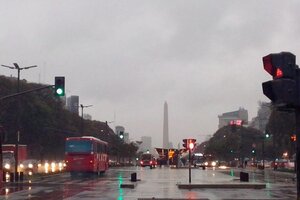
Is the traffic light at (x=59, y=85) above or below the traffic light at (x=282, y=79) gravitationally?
above

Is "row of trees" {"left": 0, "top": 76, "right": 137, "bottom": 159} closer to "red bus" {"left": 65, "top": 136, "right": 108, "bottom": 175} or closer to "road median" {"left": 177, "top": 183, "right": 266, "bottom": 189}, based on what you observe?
"red bus" {"left": 65, "top": 136, "right": 108, "bottom": 175}

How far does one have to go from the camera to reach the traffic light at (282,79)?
7611mm

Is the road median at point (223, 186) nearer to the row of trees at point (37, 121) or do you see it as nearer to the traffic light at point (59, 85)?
the traffic light at point (59, 85)

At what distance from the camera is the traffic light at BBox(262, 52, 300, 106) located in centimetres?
761

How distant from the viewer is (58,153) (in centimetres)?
9594

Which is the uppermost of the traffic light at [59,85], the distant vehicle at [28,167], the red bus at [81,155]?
the traffic light at [59,85]

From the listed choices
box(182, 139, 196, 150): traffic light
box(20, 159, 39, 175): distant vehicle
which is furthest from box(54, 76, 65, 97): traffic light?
box(20, 159, 39, 175): distant vehicle

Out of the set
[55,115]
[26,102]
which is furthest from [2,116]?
[55,115]

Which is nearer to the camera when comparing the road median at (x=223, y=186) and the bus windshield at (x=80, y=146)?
the road median at (x=223, y=186)

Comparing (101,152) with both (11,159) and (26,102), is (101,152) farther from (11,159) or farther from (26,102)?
(26,102)

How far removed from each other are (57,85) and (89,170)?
1923 cm

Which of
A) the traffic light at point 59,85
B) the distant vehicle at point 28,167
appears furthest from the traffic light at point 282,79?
the distant vehicle at point 28,167

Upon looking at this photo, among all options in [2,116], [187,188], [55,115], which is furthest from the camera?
[55,115]

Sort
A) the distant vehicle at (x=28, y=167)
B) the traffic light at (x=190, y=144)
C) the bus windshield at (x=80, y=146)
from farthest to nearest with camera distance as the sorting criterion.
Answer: the distant vehicle at (x=28, y=167) < the bus windshield at (x=80, y=146) < the traffic light at (x=190, y=144)
